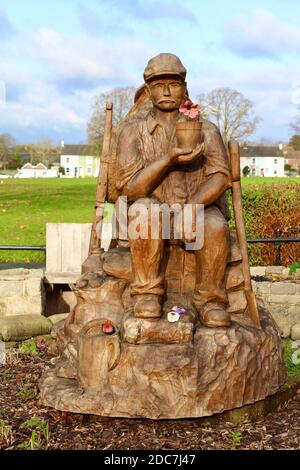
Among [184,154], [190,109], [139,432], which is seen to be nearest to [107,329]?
[139,432]

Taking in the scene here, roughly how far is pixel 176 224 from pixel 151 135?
73 cm

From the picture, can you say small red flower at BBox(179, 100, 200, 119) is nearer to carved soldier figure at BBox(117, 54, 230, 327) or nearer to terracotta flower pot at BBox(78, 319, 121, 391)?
carved soldier figure at BBox(117, 54, 230, 327)

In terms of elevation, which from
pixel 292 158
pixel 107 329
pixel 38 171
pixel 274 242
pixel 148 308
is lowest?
pixel 107 329

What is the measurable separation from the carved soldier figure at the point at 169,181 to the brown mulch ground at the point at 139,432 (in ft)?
2.35

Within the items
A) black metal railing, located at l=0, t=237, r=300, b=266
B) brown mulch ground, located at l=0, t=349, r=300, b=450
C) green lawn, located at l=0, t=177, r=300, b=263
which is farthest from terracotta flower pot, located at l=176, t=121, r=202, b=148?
green lawn, located at l=0, t=177, r=300, b=263

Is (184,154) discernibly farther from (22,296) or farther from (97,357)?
(22,296)

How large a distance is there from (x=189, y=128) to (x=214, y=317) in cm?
131

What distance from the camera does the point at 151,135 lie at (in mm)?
4742

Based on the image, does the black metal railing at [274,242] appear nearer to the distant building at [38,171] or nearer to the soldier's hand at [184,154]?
the soldier's hand at [184,154]

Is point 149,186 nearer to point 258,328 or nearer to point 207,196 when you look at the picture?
point 207,196

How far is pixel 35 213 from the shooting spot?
1778 cm

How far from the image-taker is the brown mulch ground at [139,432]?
397cm

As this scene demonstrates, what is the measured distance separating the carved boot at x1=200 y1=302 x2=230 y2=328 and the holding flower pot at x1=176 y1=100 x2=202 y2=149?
113 cm

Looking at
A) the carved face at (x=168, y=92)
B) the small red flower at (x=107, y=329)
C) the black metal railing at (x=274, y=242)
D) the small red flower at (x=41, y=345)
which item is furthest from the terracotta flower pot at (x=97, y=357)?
the black metal railing at (x=274, y=242)
